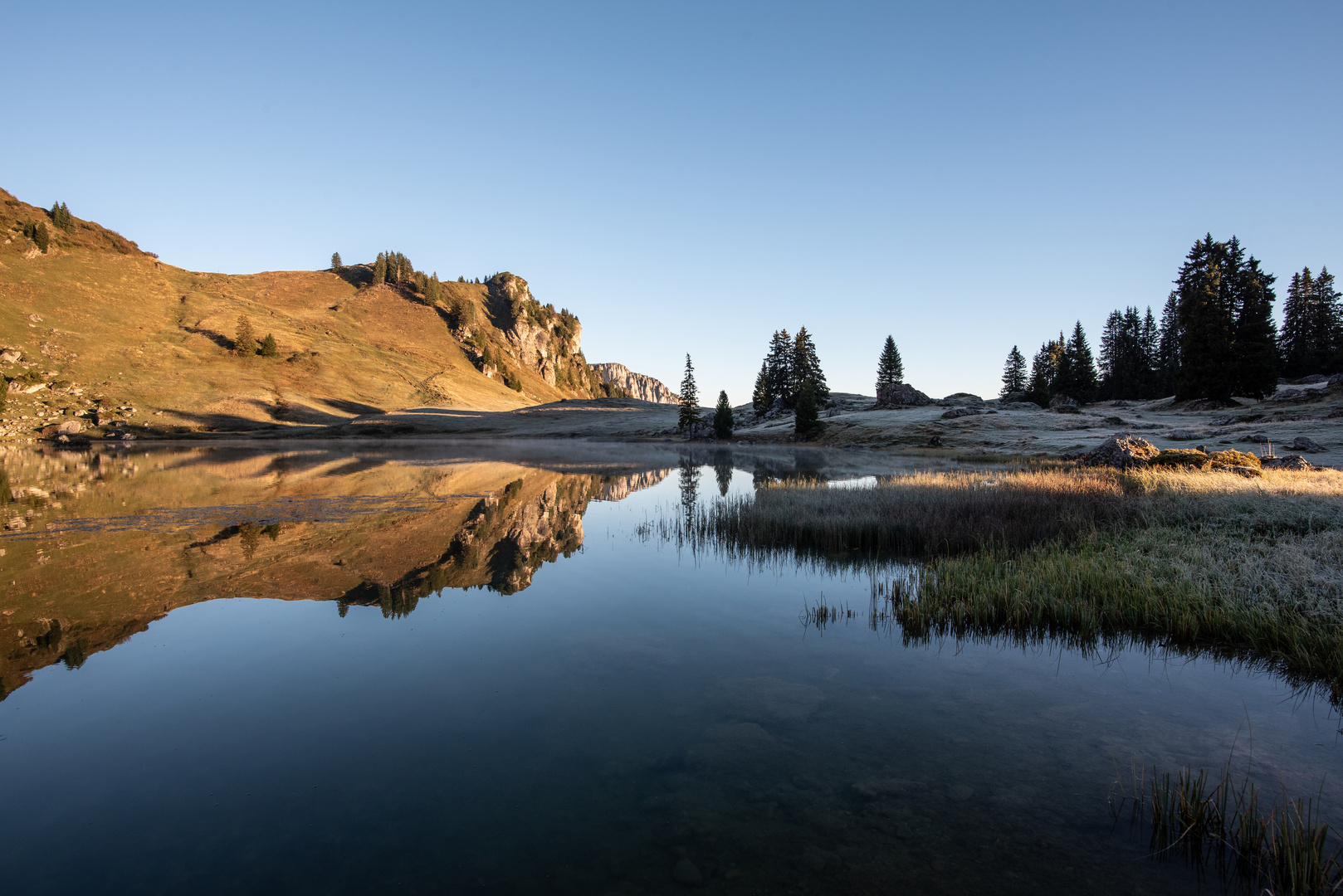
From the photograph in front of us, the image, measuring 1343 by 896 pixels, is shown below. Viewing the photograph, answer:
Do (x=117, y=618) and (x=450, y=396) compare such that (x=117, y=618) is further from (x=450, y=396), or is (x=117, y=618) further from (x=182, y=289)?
(x=182, y=289)

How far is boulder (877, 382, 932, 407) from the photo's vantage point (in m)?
82.7

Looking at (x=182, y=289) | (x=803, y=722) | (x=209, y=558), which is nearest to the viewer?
(x=803, y=722)

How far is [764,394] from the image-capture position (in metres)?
92.9

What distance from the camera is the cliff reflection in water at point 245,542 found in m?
10.1

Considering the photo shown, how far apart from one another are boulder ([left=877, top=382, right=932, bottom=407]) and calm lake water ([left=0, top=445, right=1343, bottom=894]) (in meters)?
75.9

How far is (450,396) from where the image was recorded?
377 feet

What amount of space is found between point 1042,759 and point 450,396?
120023 millimetres

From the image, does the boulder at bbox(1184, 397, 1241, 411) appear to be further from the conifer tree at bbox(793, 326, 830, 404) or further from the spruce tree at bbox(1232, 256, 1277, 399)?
the conifer tree at bbox(793, 326, 830, 404)

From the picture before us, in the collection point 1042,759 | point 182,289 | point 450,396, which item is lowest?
point 1042,759

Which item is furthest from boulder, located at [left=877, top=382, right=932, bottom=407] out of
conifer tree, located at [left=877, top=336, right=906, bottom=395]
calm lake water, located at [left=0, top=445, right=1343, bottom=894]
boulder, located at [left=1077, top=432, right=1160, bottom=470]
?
calm lake water, located at [left=0, top=445, right=1343, bottom=894]

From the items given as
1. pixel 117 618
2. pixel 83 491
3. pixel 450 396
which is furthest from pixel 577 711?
pixel 450 396

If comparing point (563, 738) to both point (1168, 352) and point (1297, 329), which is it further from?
point (1168, 352)

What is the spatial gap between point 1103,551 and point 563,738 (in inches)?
482

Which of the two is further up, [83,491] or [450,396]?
[450,396]
